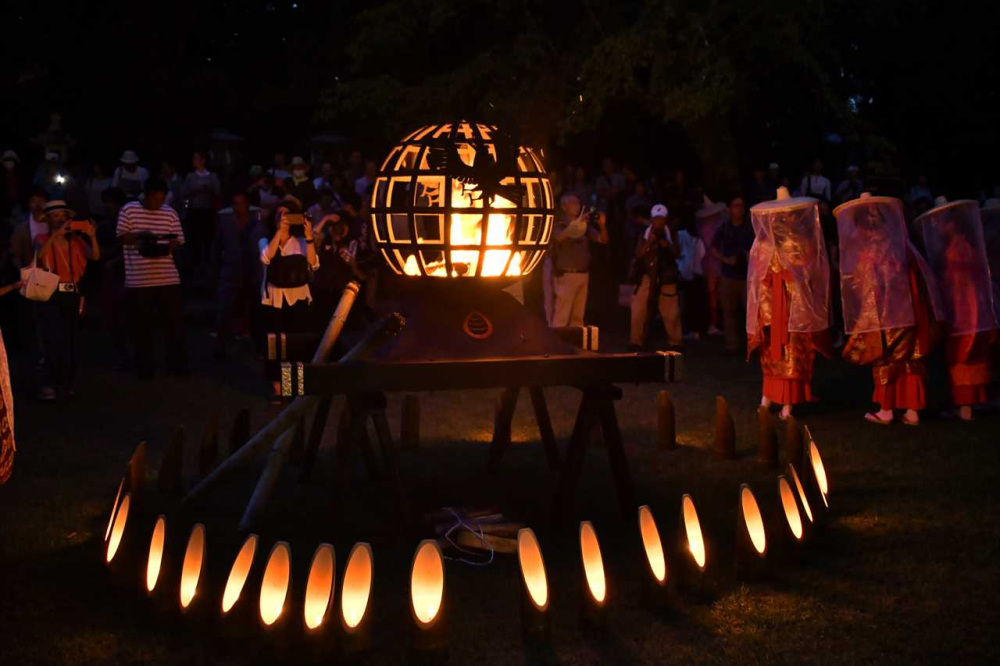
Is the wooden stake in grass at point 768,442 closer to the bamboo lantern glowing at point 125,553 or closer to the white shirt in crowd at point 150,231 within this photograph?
the bamboo lantern glowing at point 125,553

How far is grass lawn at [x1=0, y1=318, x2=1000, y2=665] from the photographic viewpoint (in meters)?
4.96

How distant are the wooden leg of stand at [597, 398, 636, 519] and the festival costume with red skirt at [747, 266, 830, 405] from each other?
3488mm

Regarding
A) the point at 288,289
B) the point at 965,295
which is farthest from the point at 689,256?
the point at 288,289

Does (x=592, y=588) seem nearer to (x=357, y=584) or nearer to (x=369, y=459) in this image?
(x=357, y=584)

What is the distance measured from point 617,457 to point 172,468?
270 cm

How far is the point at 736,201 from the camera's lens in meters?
15.4

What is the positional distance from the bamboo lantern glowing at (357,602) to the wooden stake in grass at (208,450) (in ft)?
10.2

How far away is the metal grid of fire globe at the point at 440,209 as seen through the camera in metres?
6.18

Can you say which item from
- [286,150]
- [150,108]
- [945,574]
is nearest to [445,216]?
[945,574]

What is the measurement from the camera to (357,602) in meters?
4.82

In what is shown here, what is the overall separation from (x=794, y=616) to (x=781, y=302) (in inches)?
194

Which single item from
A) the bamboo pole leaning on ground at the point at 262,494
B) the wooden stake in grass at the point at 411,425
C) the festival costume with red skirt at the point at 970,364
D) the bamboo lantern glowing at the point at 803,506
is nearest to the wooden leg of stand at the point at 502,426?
the wooden stake in grass at the point at 411,425

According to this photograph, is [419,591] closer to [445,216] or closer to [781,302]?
[445,216]

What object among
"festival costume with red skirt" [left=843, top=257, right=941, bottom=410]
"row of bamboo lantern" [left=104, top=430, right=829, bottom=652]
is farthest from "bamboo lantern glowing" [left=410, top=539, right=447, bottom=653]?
"festival costume with red skirt" [left=843, top=257, right=941, bottom=410]
